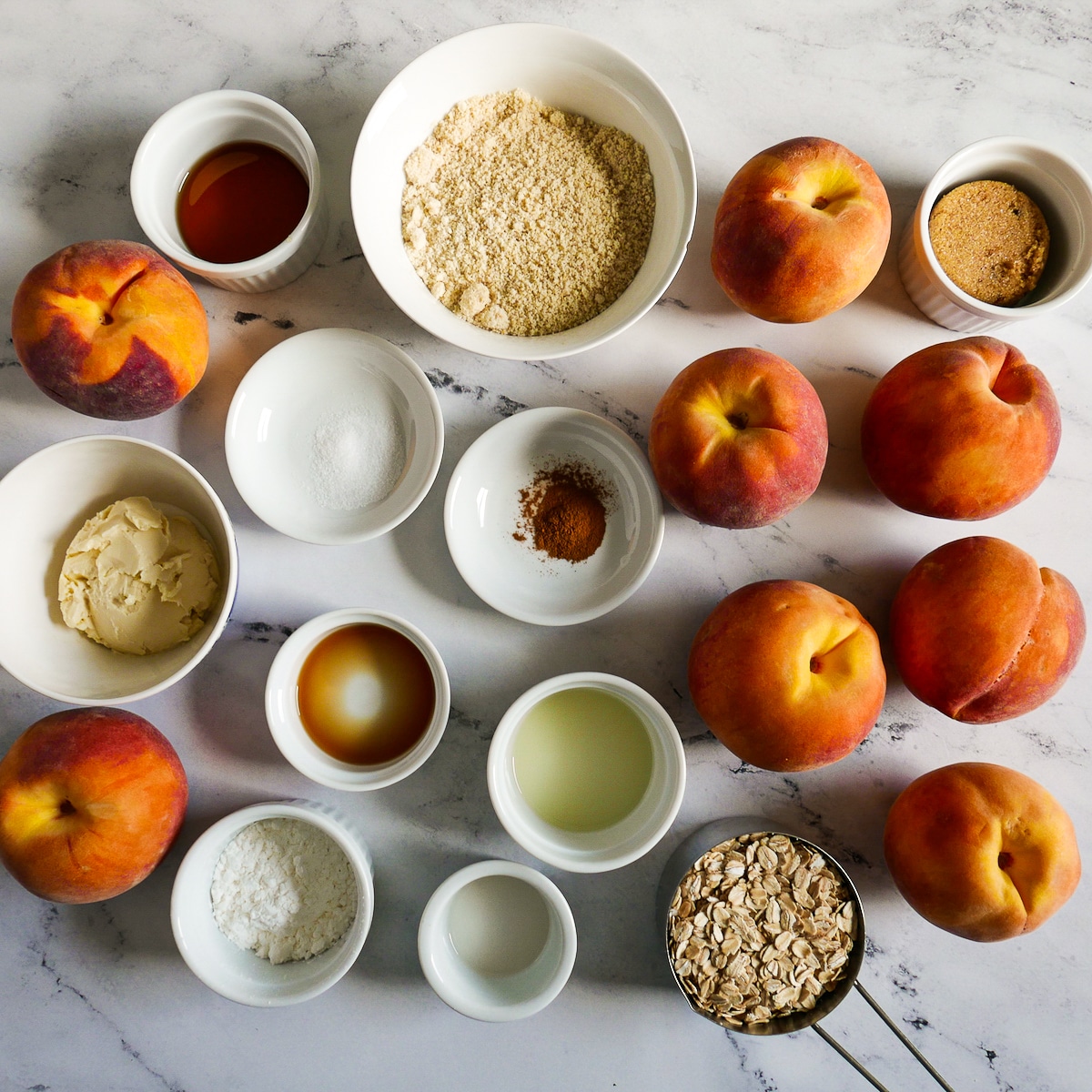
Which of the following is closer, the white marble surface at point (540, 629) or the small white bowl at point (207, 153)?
the small white bowl at point (207, 153)

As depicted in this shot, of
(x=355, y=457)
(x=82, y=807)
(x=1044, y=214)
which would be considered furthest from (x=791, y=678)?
(x=82, y=807)

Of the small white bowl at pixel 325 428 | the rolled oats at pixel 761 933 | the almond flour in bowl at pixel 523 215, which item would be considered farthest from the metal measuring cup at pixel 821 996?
the almond flour in bowl at pixel 523 215

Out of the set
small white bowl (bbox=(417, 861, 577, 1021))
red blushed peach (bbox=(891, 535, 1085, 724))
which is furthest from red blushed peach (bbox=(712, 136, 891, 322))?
small white bowl (bbox=(417, 861, 577, 1021))

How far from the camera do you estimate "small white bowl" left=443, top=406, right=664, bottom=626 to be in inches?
39.3

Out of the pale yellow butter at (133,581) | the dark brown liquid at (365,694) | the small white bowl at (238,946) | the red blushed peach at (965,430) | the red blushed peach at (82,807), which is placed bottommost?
the small white bowl at (238,946)

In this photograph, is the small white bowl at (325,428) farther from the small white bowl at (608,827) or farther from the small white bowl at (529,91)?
the small white bowl at (608,827)

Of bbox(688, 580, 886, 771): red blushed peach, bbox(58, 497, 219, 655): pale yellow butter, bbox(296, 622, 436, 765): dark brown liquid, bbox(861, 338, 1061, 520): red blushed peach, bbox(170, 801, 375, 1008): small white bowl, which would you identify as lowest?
bbox(170, 801, 375, 1008): small white bowl

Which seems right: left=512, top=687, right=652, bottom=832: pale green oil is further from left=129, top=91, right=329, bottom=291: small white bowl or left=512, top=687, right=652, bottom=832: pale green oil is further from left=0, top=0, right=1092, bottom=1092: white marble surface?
left=129, top=91, right=329, bottom=291: small white bowl

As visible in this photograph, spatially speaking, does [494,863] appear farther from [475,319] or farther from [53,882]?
[475,319]

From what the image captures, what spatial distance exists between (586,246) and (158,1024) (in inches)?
46.6

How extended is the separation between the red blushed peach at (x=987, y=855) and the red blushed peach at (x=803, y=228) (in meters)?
0.62

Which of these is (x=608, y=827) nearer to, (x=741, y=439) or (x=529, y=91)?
(x=741, y=439)

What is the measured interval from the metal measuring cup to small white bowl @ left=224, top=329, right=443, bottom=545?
585mm

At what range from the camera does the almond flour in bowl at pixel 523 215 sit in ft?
3.13
